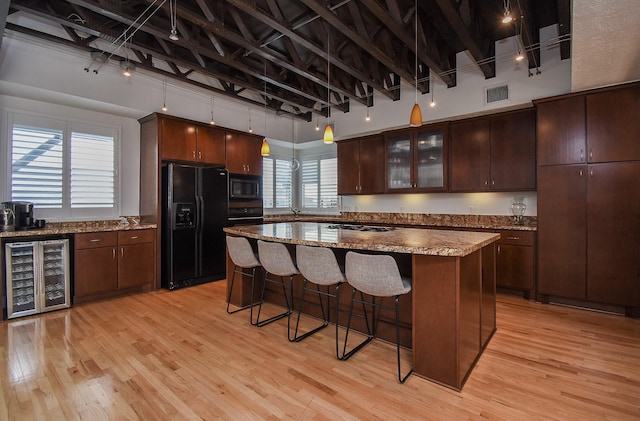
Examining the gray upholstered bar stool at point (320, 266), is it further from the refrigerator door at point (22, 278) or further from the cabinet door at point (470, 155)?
the refrigerator door at point (22, 278)

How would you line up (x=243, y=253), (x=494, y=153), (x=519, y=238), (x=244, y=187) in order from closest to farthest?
(x=243, y=253)
(x=519, y=238)
(x=494, y=153)
(x=244, y=187)

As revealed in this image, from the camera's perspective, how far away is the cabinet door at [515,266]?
3857 mm

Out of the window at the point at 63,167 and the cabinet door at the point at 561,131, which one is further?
the window at the point at 63,167

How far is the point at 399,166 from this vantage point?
5.36 meters

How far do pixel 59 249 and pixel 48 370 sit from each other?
191 cm

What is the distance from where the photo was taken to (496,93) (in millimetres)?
4289

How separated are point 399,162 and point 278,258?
3.34m

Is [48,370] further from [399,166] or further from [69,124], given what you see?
[399,166]

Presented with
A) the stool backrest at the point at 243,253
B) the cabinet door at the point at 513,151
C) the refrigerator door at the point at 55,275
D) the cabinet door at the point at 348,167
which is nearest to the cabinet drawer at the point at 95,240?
the refrigerator door at the point at 55,275

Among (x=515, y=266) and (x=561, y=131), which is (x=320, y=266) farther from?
(x=561, y=131)

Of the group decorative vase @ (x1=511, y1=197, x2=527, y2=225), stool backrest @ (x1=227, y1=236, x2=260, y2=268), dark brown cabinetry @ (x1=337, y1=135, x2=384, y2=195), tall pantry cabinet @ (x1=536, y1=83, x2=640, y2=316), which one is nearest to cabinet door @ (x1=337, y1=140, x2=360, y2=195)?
dark brown cabinetry @ (x1=337, y1=135, x2=384, y2=195)

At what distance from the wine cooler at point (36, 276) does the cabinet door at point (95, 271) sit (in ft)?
0.37

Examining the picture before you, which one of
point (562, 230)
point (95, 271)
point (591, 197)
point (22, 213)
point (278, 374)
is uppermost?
point (591, 197)

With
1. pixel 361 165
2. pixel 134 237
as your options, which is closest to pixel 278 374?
pixel 134 237
